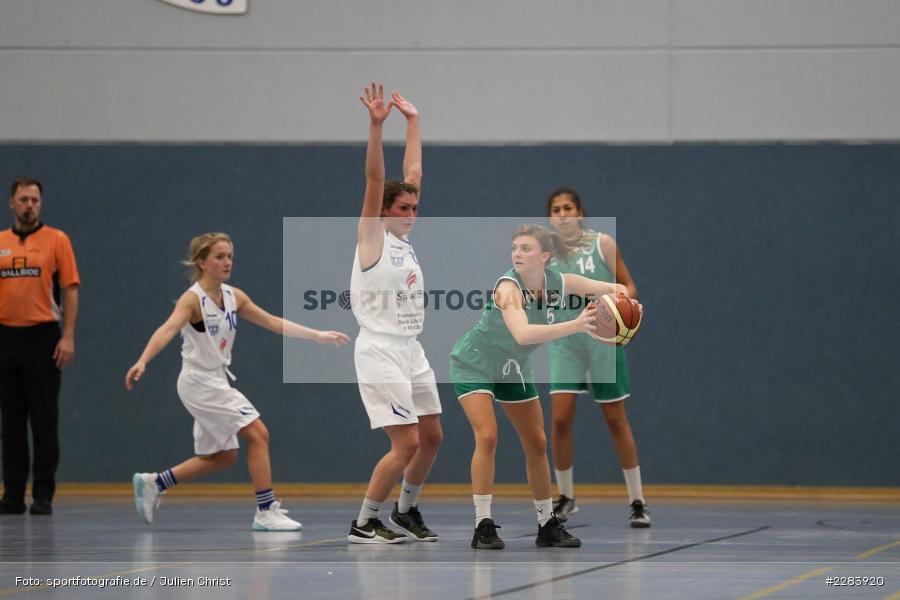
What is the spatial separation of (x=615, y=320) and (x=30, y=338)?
14.3 ft

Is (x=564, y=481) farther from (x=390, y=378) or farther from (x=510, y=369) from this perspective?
(x=390, y=378)

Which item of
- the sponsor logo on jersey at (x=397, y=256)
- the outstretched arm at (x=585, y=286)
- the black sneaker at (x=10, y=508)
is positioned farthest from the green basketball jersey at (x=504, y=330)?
the black sneaker at (x=10, y=508)

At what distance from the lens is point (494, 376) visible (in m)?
5.56

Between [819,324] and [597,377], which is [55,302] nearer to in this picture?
[597,377]

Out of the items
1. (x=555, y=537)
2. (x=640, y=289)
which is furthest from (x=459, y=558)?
(x=640, y=289)

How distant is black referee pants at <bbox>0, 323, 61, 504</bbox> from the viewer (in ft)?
25.5

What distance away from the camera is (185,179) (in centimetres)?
954

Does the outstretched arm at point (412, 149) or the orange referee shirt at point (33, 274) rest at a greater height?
the outstretched arm at point (412, 149)

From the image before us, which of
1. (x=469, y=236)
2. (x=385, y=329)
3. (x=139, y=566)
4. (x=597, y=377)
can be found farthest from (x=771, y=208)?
(x=139, y=566)

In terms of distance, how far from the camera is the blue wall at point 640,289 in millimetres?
9180

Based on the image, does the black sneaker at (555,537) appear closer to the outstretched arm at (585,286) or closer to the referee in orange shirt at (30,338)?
the outstretched arm at (585,286)

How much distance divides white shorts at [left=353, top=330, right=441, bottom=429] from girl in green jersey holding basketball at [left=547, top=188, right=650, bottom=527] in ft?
4.21

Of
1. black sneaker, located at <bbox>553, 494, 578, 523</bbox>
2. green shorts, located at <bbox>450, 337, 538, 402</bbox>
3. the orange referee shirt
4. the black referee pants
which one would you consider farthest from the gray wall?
green shorts, located at <bbox>450, 337, 538, 402</bbox>

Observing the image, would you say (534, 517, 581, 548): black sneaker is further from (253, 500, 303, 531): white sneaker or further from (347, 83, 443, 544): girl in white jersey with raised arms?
(253, 500, 303, 531): white sneaker
